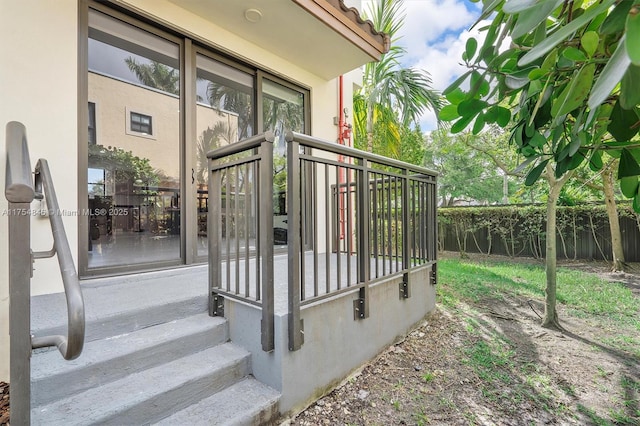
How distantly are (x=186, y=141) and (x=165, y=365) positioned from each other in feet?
7.06

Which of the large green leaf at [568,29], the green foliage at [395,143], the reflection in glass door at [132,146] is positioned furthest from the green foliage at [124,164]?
the green foliage at [395,143]

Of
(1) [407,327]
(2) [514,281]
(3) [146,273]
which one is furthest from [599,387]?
(3) [146,273]

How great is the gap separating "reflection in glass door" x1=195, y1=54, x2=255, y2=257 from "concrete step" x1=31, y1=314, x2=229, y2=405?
1.39 m

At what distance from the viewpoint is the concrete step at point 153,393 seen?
137 cm

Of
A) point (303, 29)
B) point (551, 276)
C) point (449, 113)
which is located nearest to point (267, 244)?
point (449, 113)

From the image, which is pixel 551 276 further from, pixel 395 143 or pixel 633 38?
pixel 633 38

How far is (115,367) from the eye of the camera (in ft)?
5.27

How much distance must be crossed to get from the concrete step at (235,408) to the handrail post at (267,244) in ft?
0.83

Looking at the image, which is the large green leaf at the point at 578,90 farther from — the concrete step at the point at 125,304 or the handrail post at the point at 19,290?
the concrete step at the point at 125,304

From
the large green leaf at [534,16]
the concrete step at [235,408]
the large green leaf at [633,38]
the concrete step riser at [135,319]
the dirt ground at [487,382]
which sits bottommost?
the dirt ground at [487,382]

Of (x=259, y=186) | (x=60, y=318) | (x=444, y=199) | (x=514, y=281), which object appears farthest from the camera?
(x=444, y=199)

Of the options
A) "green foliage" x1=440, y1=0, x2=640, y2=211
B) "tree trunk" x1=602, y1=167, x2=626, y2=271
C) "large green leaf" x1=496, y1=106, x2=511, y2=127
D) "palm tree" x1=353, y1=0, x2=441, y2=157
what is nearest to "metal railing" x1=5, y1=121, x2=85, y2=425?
"green foliage" x1=440, y1=0, x2=640, y2=211

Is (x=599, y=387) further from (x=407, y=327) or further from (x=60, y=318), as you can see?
(x=60, y=318)

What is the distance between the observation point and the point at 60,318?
174 centimetres
